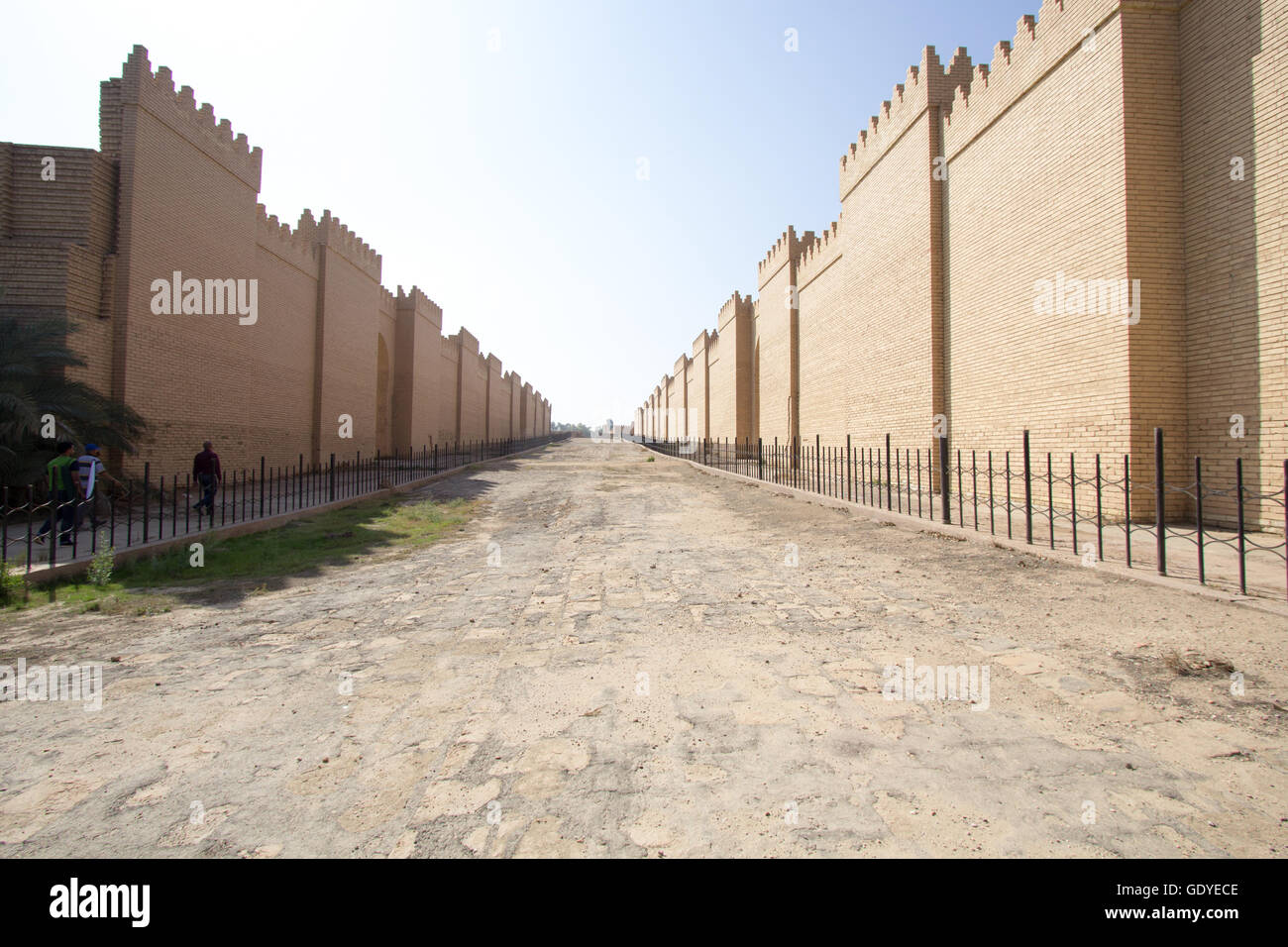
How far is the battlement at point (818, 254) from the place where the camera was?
20594 millimetres

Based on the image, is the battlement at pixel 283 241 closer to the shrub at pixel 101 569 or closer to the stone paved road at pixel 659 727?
the shrub at pixel 101 569

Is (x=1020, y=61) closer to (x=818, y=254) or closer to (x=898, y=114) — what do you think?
(x=898, y=114)

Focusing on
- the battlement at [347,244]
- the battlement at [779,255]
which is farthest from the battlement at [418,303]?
the battlement at [779,255]

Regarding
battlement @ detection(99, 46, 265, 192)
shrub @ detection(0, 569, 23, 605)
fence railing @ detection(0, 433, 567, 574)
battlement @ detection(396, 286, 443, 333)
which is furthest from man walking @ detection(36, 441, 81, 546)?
battlement @ detection(396, 286, 443, 333)

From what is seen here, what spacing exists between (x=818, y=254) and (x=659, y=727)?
22.7m

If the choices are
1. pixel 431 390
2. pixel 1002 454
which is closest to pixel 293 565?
pixel 1002 454

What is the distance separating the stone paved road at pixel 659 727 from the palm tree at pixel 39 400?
5613 mm

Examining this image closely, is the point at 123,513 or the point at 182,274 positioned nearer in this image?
the point at 123,513

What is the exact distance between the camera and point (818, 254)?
2256cm

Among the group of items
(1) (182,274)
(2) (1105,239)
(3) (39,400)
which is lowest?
(3) (39,400)

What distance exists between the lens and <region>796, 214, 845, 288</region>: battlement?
2059 cm

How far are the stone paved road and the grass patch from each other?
2.09 feet

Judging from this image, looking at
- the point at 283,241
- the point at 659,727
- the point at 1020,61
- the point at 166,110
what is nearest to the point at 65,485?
the point at 659,727
